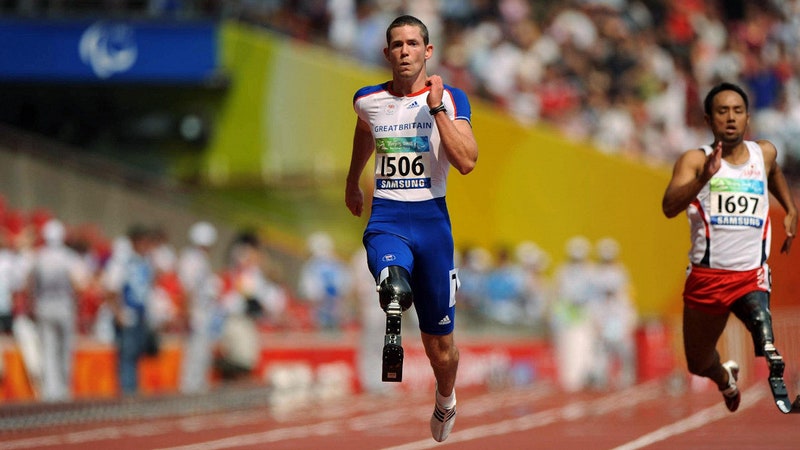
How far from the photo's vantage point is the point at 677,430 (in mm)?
13969

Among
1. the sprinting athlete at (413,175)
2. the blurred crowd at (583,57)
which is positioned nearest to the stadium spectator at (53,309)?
the sprinting athlete at (413,175)

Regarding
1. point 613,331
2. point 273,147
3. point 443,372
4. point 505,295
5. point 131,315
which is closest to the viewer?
point 443,372

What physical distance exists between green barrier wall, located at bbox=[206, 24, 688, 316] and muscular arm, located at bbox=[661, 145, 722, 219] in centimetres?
1596

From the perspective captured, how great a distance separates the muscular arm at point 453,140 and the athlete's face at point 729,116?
7.34ft

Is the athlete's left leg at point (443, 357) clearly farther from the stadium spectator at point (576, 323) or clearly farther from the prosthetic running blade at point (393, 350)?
the stadium spectator at point (576, 323)

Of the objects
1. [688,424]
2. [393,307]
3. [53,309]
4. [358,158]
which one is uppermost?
[358,158]

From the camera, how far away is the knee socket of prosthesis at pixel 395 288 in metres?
9.55

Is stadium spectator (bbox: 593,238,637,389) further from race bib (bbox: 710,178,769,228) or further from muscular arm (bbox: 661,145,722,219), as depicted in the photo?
muscular arm (bbox: 661,145,722,219)

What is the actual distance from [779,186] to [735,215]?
1.86 feet

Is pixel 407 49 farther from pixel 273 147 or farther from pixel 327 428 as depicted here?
pixel 273 147

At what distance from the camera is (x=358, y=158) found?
10547mm

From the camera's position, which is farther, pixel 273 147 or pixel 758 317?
pixel 273 147

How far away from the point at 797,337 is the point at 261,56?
10320mm

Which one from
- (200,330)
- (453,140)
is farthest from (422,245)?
(200,330)
